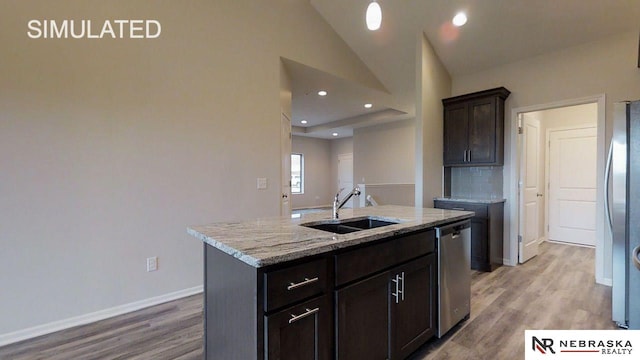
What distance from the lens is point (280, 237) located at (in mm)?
1517

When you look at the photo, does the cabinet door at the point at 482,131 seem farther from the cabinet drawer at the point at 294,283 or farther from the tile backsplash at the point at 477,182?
the cabinet drawer at the point at 294,283

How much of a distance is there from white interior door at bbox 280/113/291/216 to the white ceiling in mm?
804

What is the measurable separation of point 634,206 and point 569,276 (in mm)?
1852

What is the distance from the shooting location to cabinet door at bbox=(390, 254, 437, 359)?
1.80 meters

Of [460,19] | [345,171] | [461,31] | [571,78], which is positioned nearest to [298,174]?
[345,171]

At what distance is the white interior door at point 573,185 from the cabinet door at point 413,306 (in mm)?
4693

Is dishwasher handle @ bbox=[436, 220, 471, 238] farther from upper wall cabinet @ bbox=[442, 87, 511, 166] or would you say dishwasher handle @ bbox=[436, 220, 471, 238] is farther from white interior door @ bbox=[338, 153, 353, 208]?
white interior door @ bbox=[338, 153, 353, 208]

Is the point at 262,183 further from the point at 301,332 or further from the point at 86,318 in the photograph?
the point at 301,332

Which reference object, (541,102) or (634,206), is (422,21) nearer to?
(541,102)

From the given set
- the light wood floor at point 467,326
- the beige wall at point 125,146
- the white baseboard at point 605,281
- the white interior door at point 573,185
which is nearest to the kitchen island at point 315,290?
the light wood floor at point 467,326

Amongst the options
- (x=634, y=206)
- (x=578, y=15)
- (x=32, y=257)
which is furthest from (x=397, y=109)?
(x=32, y=257)

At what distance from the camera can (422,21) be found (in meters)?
3.87

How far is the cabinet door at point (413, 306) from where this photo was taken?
1800 millimetres

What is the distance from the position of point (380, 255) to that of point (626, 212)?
205 cm
